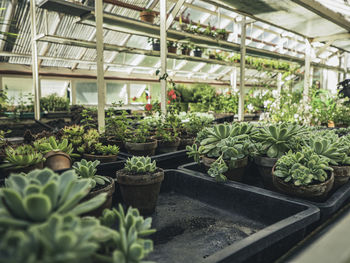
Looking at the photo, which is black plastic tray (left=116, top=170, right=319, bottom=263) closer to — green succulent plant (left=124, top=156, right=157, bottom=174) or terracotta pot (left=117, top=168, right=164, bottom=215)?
terracotta pot (left=117, top=168, right=164, bottom=215)

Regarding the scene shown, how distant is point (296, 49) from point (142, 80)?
8.43 m

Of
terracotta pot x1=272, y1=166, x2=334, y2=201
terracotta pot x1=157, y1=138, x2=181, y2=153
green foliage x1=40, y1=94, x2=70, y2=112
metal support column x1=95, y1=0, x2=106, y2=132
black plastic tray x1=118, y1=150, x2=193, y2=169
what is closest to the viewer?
terracotta pot x1=272, y1=166, x2=334, y2=201

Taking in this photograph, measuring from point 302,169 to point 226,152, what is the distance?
394 mm

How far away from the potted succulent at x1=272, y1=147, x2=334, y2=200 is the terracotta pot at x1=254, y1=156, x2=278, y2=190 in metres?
0.15

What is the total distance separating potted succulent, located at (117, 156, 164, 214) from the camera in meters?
1.15

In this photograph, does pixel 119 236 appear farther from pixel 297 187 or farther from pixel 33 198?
pixel 297 187

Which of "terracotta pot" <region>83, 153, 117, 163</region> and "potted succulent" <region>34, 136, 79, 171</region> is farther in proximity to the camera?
"terracotta pot" <region>83, 153, 117, 163</region>

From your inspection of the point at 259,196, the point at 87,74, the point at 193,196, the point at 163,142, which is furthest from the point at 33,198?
the point at 87,74

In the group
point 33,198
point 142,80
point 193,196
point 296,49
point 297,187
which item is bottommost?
point 193,196

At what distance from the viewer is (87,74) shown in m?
8.81

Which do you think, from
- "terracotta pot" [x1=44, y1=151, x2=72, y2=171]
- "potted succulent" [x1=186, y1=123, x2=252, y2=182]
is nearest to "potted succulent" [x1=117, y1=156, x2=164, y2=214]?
"potted succulent" [x1=186, y1=123, x2=252, y2=182]

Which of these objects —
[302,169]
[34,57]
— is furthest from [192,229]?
[34,57]

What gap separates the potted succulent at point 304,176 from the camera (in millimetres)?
1103

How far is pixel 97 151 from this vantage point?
188 cm
